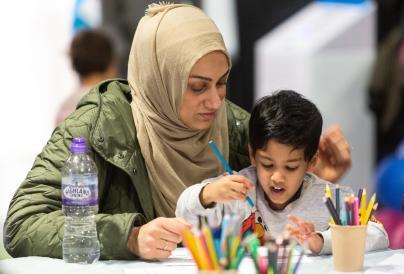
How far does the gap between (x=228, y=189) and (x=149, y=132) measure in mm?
523

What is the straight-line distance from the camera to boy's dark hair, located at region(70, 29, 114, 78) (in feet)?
19.5

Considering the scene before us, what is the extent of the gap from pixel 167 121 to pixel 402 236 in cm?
272

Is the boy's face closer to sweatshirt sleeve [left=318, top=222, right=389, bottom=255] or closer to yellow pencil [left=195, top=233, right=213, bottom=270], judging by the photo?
sweatshirt sleeve [left=318, top=222, right=389, bottom=255]

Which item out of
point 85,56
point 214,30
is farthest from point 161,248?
point 85,56

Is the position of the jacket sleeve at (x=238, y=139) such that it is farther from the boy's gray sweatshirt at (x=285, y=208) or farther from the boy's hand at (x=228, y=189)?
the boy's hand at (x=228, y=189)

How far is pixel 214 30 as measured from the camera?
10.1 ft

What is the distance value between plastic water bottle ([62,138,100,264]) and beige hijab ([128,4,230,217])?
1.14 feet

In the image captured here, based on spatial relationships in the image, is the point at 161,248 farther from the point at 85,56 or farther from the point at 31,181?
the point at 85,56

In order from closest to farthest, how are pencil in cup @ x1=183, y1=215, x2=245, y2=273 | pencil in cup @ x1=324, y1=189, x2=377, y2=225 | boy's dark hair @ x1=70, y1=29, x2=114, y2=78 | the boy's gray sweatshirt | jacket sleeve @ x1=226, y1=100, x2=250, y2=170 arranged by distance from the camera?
pencil in cup @ x1=183, y1=215, x2=245, y2=273, pencil in cup @ x1=324, y1=189, x2=377, y2=225, the boy's gray sweatshirt, jacket sleeve @ x1=226, y1=100, x2=250, y2=170, boy's dark hair @ x1=70, y1=29, x2=114, y2=78

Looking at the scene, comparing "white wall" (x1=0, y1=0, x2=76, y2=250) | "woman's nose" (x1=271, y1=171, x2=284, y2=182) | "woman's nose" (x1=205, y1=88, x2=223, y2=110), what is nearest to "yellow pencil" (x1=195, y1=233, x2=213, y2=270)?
"woman's nose" (x1=271, y1=171, x2=284, y2=182)

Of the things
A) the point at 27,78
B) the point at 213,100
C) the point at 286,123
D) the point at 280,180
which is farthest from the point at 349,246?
the point at 27,78

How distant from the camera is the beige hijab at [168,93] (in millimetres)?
3014

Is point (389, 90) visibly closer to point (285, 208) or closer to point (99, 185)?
point (285, 208)

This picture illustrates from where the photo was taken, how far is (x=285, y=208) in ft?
9.77
